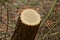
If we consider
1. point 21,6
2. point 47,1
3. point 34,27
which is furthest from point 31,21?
point 47,1

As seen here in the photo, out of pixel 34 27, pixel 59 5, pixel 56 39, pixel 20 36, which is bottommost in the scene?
pixel 56 39

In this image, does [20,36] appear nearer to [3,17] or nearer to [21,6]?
[3,17]

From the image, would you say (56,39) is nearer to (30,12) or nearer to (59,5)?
(59,5)

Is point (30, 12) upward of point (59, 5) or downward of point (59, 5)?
upward

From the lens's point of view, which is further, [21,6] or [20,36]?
[21,6]

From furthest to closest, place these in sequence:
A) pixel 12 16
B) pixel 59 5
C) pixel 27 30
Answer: pixel 59 5 < pixel 12 16 < pixel 27 30

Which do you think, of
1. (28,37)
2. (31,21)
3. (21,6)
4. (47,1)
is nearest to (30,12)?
(31,21)

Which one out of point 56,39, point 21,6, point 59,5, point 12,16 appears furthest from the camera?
point 59,5
